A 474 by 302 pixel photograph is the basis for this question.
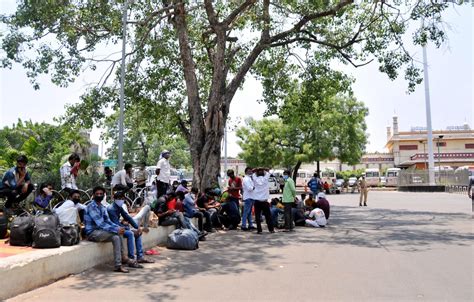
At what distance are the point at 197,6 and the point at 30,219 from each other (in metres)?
10.5

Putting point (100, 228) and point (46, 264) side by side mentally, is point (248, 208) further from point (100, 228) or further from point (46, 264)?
point (46, 264)

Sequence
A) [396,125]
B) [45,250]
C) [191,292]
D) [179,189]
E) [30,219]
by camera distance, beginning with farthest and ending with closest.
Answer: [396,125], [179,189], [30,219], [45,250], [191,292]

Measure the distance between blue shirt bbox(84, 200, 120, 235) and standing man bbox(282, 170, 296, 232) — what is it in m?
5.71

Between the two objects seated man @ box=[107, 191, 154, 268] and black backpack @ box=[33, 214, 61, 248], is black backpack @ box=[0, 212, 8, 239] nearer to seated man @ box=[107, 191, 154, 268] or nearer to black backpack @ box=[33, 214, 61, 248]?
black backpack @ box=[33, 214, 61, 248]

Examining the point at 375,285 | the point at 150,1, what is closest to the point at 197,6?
the point at 150,1

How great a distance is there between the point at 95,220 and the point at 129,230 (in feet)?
2.18

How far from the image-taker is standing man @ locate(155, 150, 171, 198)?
12.1 meters

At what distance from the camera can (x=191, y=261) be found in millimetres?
7914

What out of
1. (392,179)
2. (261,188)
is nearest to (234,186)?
(261,188)

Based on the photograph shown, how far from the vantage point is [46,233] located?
6.52 m

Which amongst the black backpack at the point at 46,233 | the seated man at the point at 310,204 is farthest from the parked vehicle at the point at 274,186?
the black backpack at the point at 46,233

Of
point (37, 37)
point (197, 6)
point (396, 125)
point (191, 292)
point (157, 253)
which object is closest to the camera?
point (191, 292)

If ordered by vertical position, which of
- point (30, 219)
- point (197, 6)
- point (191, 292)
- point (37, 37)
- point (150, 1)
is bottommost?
point (191, 292)

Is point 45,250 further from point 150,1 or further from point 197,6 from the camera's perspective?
point 150,1
